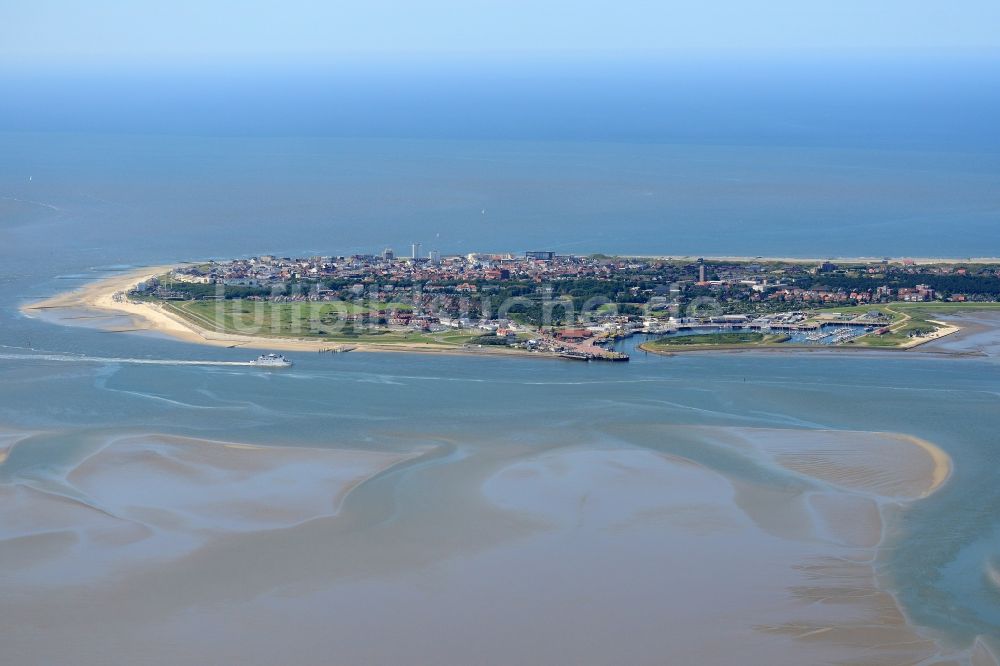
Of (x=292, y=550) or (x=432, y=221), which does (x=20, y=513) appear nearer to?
(x=292, y=550)

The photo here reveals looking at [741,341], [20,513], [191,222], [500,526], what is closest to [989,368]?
[741,341]

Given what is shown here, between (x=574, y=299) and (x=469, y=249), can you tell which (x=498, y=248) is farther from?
(x=574, y=299)

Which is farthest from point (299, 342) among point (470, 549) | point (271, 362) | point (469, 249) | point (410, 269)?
point (470, 549)

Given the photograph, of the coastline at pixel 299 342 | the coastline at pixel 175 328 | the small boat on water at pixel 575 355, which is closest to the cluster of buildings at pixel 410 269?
the coastline at pixel 175 328

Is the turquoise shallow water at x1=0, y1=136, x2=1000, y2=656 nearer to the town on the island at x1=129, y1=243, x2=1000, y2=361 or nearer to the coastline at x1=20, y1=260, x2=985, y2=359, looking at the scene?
the coastline at x1=20, y1=260, x2=985, y2=359

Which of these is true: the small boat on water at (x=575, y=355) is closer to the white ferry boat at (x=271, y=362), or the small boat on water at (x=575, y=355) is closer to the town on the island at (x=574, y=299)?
the town on the island at (x=574, y=299)

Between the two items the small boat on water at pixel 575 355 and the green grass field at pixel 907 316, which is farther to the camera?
the green grass field at pixel 907 316
